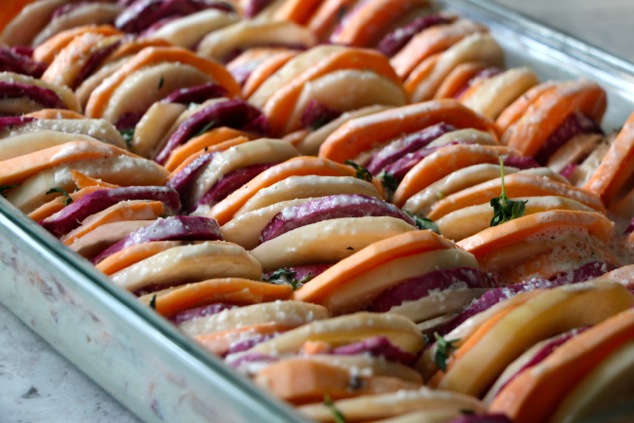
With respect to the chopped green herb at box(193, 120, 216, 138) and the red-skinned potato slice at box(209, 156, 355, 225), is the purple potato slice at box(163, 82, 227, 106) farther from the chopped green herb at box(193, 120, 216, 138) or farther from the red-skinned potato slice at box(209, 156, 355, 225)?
the red-skinned potato slice at box(209, 156, 355, 225)

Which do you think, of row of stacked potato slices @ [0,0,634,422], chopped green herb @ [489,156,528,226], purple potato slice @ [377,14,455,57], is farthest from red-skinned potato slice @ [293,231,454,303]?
purple potato slice @ [377,14,455,57]

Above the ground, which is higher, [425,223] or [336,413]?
[336,413]

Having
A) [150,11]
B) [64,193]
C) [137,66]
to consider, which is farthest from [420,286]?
[150,11]

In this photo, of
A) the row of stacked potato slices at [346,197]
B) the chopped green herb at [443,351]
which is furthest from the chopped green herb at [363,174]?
the chopped green herb at [443,351]

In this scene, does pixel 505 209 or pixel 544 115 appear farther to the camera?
pixel 544 115

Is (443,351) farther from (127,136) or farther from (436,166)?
(127,136)

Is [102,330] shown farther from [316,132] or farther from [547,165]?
[547,165]

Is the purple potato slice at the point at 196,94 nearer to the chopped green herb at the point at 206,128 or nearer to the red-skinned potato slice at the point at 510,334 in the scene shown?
the chopped green herb at the point at 206,128
